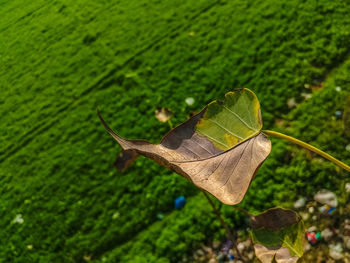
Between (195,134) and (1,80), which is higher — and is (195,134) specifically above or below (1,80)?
above

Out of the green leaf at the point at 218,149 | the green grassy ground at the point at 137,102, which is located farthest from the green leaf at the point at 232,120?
the green grassy ground at the point at 137,102

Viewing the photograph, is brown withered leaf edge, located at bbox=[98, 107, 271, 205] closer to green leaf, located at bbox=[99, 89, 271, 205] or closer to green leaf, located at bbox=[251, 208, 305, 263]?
green leaf, located at bbox=[99, 89, 271, 205]

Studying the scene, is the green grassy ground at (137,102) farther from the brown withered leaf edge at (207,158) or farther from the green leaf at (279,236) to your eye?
the brown withered leaf edge at (207,158)

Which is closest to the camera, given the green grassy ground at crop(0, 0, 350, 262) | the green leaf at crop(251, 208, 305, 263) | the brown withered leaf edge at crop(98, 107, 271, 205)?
the brown withered leaf edge at crop(98, 107, 271, 205)

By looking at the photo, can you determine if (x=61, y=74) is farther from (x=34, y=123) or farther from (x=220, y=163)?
(x=220, y=163)

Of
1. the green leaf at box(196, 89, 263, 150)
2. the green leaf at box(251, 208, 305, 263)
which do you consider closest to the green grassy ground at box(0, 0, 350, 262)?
the green leaf at box(251, 208, 305, 263)

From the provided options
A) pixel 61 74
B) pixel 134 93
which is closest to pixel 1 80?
pixel 61 74
